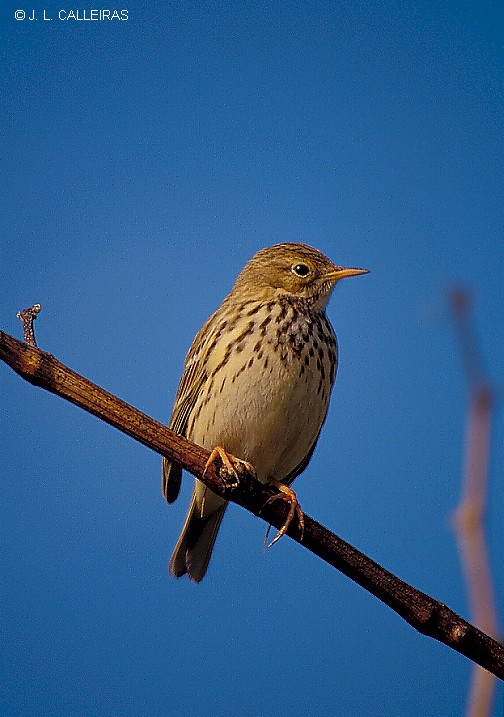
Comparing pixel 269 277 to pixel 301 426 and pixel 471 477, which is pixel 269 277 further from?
pixel 471 477

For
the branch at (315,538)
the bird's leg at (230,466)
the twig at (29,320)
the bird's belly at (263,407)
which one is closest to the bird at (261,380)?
the bird's belly at (263,407)

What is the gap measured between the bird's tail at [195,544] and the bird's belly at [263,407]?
675mm

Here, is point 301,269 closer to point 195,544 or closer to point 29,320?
point 195,544

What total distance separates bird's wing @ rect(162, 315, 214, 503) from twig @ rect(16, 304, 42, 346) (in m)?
1.89

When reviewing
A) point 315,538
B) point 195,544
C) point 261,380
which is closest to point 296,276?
point 261,380

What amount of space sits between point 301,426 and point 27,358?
213 cm

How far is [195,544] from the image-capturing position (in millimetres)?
5090

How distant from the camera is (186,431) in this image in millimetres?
4836

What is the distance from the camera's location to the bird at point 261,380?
14.6 ft

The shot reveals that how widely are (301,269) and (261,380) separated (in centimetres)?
90

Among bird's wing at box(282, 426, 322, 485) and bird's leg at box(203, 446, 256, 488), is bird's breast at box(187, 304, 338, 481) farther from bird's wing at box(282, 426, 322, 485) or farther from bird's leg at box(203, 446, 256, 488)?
bird's leg at box(203, 446, 256, 488)

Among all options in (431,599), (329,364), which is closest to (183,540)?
(329,364)

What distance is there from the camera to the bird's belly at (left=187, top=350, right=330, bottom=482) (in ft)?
14.5

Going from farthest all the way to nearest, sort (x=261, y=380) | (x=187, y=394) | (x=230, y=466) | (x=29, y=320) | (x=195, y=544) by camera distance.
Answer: (x=195, y=544)
(x=187, y=394)
(x=261, y=380)
(x=230, y=466)
(x=29, y=320)
